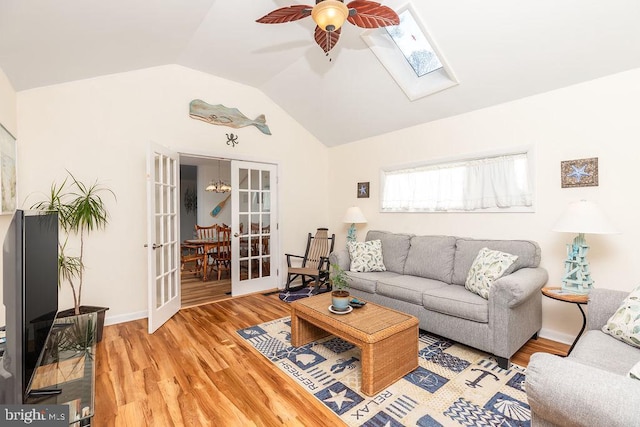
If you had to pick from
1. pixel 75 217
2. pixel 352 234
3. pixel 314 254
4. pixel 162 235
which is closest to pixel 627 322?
pixel 352 234

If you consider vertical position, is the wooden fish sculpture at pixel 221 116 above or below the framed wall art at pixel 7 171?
above

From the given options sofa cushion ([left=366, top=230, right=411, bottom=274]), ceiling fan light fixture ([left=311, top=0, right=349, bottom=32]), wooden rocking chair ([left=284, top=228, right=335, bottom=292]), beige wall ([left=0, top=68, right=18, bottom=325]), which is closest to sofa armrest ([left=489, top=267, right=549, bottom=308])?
sofa cushion ([left=366, top=230, right=411, bottom=274])

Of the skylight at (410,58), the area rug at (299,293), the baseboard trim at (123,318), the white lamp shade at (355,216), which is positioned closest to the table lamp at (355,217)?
the white lamp shade at (355,216)

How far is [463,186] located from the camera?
11.4 feet

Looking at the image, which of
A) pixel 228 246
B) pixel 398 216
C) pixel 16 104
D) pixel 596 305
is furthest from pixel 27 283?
pixel 228 246

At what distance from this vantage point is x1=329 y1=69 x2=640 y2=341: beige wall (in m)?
2.42

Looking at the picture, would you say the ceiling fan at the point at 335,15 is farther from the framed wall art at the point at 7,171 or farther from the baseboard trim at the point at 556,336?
the baseboard trim at the point at 556,336

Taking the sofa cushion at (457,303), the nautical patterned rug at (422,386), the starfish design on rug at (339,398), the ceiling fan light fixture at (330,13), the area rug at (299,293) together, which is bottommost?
the starfish design on rug at (339,398)

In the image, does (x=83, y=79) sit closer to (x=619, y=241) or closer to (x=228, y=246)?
(x=228, y=246)

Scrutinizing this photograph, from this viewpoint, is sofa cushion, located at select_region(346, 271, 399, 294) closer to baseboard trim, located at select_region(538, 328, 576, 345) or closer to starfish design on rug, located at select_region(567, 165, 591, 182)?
baseboard trim, located at select_region(538, 328, 576, 345)

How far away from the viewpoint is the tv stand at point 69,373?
1139mm

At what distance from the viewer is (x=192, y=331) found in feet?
10.0

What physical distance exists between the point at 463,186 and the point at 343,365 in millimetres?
2416

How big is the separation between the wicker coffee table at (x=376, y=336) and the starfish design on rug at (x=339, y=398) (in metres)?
0.13
